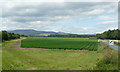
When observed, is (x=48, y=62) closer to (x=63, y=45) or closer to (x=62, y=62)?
(x=62, y=62)

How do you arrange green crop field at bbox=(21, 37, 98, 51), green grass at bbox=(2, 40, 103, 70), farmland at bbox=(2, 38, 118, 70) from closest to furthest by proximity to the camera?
farmland at bbox=(2, 38, 118, 70), green grass at bbox=(2, 40, 103, 70), green crop field at bbox=(21, 37, 98, 51)

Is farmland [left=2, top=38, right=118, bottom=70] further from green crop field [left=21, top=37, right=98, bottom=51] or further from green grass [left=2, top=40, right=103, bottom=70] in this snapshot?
green crop field [left=21, top=37, right=98, bottom=51]

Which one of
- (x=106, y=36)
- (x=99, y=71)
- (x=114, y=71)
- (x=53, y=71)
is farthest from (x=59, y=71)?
(x=106, y=36)

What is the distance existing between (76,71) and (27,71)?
156 inches

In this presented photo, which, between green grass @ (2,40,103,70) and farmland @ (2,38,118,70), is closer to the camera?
farmland @ (2,38,118,70)

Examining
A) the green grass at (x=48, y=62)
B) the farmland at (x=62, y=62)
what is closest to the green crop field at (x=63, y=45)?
the green grass at (x=48, y=62)

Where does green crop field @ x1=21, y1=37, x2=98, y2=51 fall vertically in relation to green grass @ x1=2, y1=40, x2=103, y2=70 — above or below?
below

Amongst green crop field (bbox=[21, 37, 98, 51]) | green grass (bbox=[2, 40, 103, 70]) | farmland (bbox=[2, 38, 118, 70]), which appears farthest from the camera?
green crop field (bbox=[21, 37, 98, 51])

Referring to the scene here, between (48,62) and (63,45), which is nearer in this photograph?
(48,62)

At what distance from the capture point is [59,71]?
11039 millimetres

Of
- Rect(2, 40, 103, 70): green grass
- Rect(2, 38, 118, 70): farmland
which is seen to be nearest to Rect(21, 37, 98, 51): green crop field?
Rect(2, 40, 103, 70): green grass

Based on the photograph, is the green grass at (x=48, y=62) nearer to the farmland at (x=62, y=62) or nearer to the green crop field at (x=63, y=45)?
the farmland at (x=62, y=62)

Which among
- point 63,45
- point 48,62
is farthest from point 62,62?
point 63,45

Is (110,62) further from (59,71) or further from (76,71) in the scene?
(59,71)
